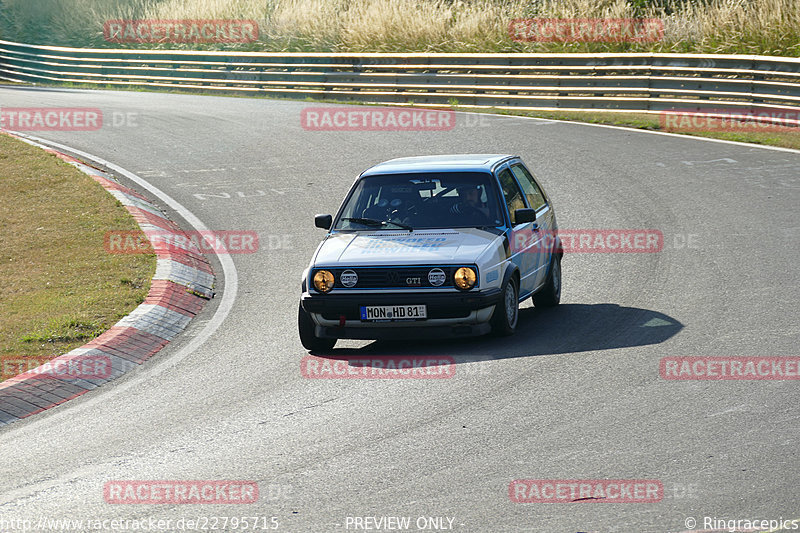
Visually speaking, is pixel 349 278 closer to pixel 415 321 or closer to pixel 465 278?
pixel 415 321

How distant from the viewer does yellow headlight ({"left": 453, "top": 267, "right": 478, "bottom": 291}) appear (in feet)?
31.3

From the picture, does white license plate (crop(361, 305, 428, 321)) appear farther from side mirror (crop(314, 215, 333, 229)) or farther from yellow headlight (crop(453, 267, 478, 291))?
side mirror (crop(314, 215, 333, 229))

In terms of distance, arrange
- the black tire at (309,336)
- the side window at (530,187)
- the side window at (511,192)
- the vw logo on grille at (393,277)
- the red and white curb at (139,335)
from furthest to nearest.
→ the side window at (530,187), the side window at (511,192), the black tire at (309,336), the vw logo on grille at (393,277), the red and white curb at (139,335)

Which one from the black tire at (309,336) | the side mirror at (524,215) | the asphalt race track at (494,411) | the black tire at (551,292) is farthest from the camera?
the black tire at (551,292)

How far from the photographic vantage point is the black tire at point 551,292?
11328mm

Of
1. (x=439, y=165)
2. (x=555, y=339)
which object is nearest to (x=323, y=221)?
(x=439, y=165)

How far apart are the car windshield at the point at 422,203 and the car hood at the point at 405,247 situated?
161 millimetres

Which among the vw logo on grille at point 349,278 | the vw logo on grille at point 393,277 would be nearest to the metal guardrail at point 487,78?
the vw logo on grille at point 393,277

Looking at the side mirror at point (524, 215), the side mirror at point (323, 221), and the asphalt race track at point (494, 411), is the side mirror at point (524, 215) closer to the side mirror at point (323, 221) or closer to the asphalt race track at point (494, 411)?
the asphalt race track at point (494, 411)

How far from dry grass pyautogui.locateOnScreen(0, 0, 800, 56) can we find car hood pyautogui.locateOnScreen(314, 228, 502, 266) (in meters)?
17.7

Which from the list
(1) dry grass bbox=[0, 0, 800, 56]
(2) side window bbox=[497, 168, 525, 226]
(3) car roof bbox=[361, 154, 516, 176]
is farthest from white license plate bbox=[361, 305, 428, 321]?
(1) dry grass bbox=[0, 0, 800, 56]

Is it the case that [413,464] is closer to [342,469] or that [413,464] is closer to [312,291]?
[342,469]

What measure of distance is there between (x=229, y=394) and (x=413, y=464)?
8.03ft

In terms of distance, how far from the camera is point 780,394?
25.5 ft
